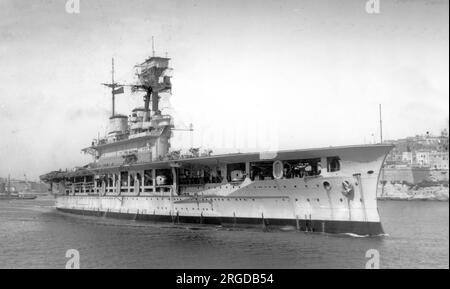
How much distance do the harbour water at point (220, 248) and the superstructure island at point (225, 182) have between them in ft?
3.11

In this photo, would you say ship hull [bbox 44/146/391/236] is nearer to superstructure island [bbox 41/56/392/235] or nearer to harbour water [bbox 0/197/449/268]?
superstructure island [bbox 41/56/392/235]

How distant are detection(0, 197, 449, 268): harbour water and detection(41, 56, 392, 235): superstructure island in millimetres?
948

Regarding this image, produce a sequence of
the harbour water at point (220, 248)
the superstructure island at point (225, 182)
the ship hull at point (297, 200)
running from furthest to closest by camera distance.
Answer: the superstructure island at point (225, 182)
the ship hull at point (297, 200)
the harbour water at point (220, 248)

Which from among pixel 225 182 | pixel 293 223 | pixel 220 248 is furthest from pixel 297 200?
pixel 220 248

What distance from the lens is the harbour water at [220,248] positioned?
15.1m

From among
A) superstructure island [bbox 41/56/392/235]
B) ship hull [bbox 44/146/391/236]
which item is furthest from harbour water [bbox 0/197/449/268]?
superstructure island [bbox 41/56/392/235]

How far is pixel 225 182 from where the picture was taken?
24109 mm

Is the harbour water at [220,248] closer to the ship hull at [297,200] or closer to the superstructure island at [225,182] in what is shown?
the ship hull at [297,200]

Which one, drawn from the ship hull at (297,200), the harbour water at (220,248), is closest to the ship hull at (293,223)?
the ship hull at (297,200)

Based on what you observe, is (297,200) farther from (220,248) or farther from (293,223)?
(220,248)

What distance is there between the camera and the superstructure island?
2000 centimetres
